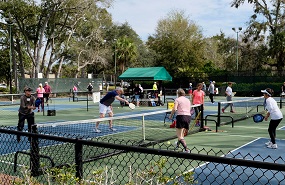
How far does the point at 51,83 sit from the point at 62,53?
21.3ft

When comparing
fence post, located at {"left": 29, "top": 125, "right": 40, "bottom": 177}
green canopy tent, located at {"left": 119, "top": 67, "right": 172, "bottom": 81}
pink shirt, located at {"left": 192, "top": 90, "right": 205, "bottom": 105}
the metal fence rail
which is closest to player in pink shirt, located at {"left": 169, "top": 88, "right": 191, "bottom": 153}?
the metal fence rail

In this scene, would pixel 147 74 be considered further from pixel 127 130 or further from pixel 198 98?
pixel 127 130

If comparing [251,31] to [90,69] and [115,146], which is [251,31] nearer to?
[90,69]

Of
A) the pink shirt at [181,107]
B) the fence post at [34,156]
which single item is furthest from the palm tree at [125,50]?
the fence post at [34,156]

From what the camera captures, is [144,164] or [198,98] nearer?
[144,164]

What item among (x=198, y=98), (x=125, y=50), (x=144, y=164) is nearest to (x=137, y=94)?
(x=198, y=98)

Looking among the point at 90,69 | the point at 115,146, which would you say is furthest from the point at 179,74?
the point at 115,146

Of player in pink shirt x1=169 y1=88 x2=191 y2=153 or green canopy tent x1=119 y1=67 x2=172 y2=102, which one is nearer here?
player in pink shirt x1=169 y1=88 x2=191 y2=153

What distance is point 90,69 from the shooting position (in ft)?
238

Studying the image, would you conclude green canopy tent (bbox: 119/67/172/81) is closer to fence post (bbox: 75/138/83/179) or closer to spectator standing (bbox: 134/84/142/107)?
spectator standing (bbox: 134/84/142/107)

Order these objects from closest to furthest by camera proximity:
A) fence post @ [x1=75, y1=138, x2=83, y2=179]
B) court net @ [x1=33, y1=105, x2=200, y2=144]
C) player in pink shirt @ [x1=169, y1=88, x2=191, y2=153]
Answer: fence post @ [x1=75, y1=138, x2=83, y2=179] → player in pink shirt @ [x1=169, y1=88, x2=191, y2=153] → court net @ [x1=33, y1=105, x2=200, y2=144]

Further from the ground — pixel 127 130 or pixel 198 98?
pixel 198 98

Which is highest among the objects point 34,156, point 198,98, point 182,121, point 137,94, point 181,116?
point 198,98

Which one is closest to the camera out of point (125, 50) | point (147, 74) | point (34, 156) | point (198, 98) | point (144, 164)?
point (34, 156)
